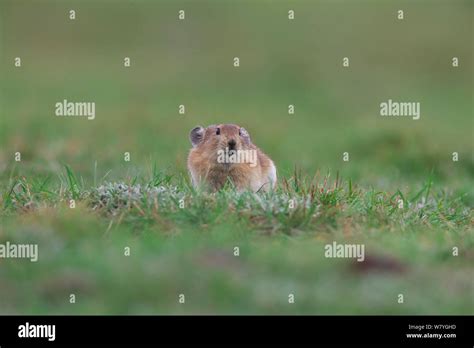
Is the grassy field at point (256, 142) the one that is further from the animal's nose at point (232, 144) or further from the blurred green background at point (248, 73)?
the animal's nose at point (232, 144)

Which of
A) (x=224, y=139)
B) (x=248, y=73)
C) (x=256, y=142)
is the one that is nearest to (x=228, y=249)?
(x=224, y=139)

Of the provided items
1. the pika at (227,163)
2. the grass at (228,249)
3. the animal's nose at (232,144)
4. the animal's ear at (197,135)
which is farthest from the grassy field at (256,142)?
the animal's nose at (232,144)

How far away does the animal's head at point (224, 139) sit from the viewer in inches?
404

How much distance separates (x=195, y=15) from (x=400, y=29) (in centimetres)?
749

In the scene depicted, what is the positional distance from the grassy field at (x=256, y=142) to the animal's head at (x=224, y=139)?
50cm

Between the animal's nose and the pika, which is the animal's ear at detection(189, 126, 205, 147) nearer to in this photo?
the pika

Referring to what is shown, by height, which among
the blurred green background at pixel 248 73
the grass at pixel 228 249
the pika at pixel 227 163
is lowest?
the grass at pixel 228 249

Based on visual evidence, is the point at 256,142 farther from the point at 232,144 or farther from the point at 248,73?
the point at 248,73

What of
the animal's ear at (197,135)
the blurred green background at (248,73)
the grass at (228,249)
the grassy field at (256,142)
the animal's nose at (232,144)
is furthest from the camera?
the blurred green background at (248,73)

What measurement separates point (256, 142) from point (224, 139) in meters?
10.4

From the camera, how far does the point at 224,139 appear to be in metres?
10.3

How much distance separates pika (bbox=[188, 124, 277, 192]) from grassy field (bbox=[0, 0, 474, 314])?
0.76 ft

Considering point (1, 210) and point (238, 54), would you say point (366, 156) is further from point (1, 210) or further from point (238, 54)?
point (238, 54)

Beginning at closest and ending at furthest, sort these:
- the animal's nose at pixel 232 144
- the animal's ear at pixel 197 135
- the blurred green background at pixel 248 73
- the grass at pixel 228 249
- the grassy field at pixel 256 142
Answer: the grass at pixel 228 249 < the grassy field at pixel 256 142 < the animal's nose at pixel 232 144 < the animal's ear at pixel 197 135 < the blurred green background at pixel 248 73
